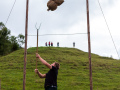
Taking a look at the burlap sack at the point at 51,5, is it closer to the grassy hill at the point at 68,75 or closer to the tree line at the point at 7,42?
the grassy hill at the point at 68,75

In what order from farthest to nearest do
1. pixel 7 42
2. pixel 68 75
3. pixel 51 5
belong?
pixel 7 42, pixel 68 75, pixel 51 5

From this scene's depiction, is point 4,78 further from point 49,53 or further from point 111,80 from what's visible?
point 49,53

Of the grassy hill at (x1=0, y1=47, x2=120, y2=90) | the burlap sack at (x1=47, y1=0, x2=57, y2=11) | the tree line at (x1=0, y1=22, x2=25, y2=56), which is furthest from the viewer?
the tree line at (x1=0, y1=22, x2=25, y2=56)

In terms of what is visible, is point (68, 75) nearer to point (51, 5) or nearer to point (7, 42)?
point (51, 5)

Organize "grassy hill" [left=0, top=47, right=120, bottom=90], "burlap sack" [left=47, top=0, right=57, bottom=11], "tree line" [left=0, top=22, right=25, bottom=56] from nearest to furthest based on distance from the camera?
"burlap sack" [left=47, top=0, right=57, bottom=11] < "grassy hill" [left=0, top=47, right=120, bottom=90] < "tree line" [left=0, top=22, right=25, bottom=56]

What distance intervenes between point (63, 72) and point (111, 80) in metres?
7.04

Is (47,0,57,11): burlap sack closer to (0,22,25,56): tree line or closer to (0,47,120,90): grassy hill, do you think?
(0,47,120,90): grassy hill

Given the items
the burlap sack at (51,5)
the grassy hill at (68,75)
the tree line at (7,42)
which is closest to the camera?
the burlap sack at (51,5)

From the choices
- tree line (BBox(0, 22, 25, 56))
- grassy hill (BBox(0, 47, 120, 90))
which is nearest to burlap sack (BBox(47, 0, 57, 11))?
grassy hill (BBox(0, 47, 120, 90))

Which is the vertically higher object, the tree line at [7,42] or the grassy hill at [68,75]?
the tree line at [7,42]

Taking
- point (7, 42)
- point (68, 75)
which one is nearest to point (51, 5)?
point (68, 75)

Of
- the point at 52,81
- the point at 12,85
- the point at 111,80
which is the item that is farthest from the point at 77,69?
the point at 52,81

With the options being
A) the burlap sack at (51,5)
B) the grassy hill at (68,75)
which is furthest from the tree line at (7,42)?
the burlap sack at (51,5)

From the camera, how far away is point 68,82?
27641 millimetres
